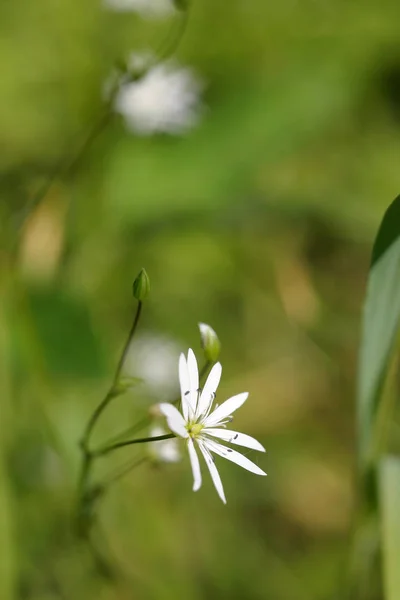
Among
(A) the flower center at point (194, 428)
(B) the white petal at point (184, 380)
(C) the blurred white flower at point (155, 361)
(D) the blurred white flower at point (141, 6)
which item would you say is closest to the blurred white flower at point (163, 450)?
(A) the flower center at point (194, 428)

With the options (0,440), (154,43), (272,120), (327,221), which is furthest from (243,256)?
(0,440)

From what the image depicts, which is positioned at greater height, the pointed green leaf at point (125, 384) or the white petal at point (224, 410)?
the pointed green leaf at point (125, 384)

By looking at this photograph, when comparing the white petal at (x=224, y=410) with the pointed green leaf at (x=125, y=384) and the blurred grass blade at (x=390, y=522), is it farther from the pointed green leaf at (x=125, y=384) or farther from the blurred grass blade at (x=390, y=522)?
the blurred grass blade at (x=390, y=522)

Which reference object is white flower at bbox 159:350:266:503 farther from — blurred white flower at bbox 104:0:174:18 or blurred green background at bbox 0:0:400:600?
blurred white flower at bbox 104:0:174:18

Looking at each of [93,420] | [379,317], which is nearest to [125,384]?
[93,420]

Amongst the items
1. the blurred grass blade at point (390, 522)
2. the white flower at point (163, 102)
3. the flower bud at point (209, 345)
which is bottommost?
the blurred grass blade at point (390, 522)

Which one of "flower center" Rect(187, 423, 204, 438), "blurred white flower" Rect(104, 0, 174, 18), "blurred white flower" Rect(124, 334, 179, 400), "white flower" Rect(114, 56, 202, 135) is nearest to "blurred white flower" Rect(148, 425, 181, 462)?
"flower center" Rect(187, 423, 204, 438)
